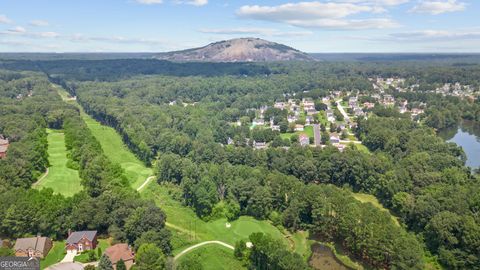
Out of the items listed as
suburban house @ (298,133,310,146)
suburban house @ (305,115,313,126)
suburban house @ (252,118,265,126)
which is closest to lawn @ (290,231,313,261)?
suburban house @ (298,133,310,146)

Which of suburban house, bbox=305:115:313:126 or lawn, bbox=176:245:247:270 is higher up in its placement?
suburban house, bbox=305:115:313:126

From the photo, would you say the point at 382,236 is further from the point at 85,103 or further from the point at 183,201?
the point at 85,103

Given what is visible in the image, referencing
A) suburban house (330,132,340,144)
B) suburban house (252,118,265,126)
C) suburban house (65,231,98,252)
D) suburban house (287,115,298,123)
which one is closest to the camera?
suburban house (65,231,98,252)

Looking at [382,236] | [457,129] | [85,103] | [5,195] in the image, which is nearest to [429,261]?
[382,236]

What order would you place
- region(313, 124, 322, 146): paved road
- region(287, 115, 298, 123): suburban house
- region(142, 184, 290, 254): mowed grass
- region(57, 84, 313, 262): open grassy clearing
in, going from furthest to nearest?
region(287, 115, 298, 123): suburban house → region(313, 124, 322, 146): paved road → region(57, 84, 313, 262): open grassy clearing → region(142, 184, 290, 254): mowed grass

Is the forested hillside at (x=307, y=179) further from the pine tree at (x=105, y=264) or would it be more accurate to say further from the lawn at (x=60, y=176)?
the pine tree at (x=105, y=264)

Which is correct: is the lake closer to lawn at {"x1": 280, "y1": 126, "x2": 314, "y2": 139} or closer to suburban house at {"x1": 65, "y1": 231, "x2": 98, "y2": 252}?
lawn at {"x1": 280, "y1": 126, "x2": 314, "y2": 139}

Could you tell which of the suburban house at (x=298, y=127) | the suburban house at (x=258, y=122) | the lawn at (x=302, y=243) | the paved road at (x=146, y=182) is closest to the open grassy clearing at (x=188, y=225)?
the lawn at (x=302, y=243)

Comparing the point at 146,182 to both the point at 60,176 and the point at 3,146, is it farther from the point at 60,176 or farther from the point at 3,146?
the point at 3,146
